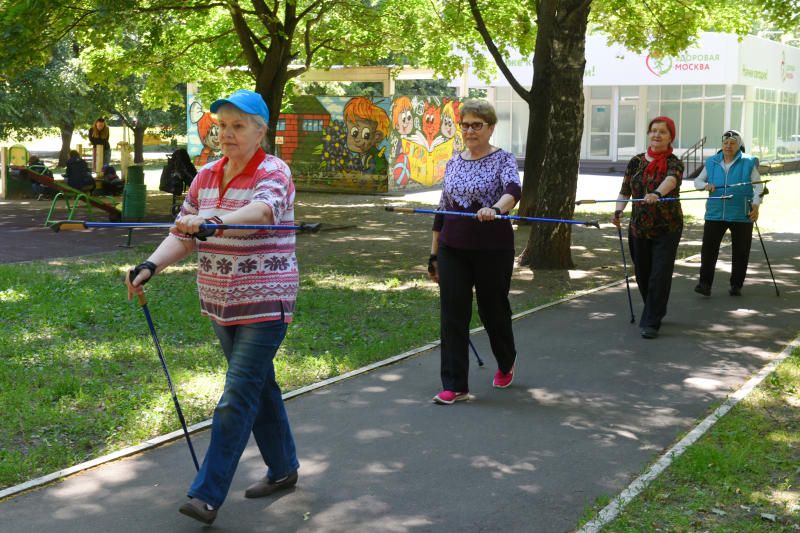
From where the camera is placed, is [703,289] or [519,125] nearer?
[703,289]

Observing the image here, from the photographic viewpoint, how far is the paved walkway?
471cm

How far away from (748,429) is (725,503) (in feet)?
4.13

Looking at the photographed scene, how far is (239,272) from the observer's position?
4469 millimetres

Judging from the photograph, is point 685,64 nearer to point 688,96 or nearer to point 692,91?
→ point 692,91

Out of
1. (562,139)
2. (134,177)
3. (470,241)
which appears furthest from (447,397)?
(134,177)

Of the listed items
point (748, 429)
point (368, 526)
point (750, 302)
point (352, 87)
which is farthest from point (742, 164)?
point (352, 87)

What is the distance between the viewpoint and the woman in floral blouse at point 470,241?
6.42m

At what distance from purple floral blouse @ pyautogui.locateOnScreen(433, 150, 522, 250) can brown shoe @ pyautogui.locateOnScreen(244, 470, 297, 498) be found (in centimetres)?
209

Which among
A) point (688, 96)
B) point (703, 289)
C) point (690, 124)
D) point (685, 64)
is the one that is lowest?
point (703, 289)

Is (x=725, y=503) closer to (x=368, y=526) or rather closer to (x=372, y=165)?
(x=368, y=526)

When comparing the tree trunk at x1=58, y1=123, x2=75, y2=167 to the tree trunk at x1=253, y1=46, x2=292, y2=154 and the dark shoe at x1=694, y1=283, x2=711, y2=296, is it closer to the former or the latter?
the tree trunk at x1=253, y1=46, x2=292, y2=154

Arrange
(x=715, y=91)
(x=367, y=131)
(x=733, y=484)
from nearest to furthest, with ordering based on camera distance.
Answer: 1. (x=733, y=484)
2. (x=367, y=131)
3. (x=715, y=91)

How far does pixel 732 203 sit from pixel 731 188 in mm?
203

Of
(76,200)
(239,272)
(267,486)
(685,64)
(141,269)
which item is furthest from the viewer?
(685,64)
